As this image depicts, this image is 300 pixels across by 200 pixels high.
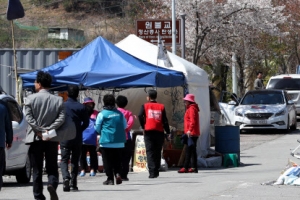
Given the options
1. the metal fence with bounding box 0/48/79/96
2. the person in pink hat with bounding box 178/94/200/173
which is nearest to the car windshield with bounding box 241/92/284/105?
the metal fence with bounding box 0/48/79/96

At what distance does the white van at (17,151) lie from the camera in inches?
547

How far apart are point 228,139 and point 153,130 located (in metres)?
3.50

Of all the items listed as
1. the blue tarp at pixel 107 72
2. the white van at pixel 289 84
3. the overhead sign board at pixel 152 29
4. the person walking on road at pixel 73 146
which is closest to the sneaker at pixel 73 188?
the person walking on road at pixel 73 146

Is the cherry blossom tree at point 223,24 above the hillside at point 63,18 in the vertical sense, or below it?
below

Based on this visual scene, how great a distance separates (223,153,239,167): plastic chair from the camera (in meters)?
17.9

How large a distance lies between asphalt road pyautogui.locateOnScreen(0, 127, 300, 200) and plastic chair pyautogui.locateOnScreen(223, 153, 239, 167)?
0.21m

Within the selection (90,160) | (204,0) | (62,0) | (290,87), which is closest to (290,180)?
(90,160)

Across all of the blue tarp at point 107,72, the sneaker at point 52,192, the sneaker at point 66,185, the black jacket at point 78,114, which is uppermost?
the blue tarp at point 107,72

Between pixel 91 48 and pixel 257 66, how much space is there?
2646cm

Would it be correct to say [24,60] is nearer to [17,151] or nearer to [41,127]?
[17,151]

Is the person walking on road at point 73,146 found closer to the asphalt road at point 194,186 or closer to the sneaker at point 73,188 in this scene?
the sneaker at point 73,188

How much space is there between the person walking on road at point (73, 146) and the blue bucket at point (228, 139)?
563cm

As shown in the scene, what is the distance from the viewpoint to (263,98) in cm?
2895

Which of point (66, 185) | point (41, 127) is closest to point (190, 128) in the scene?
point (66, 185)
